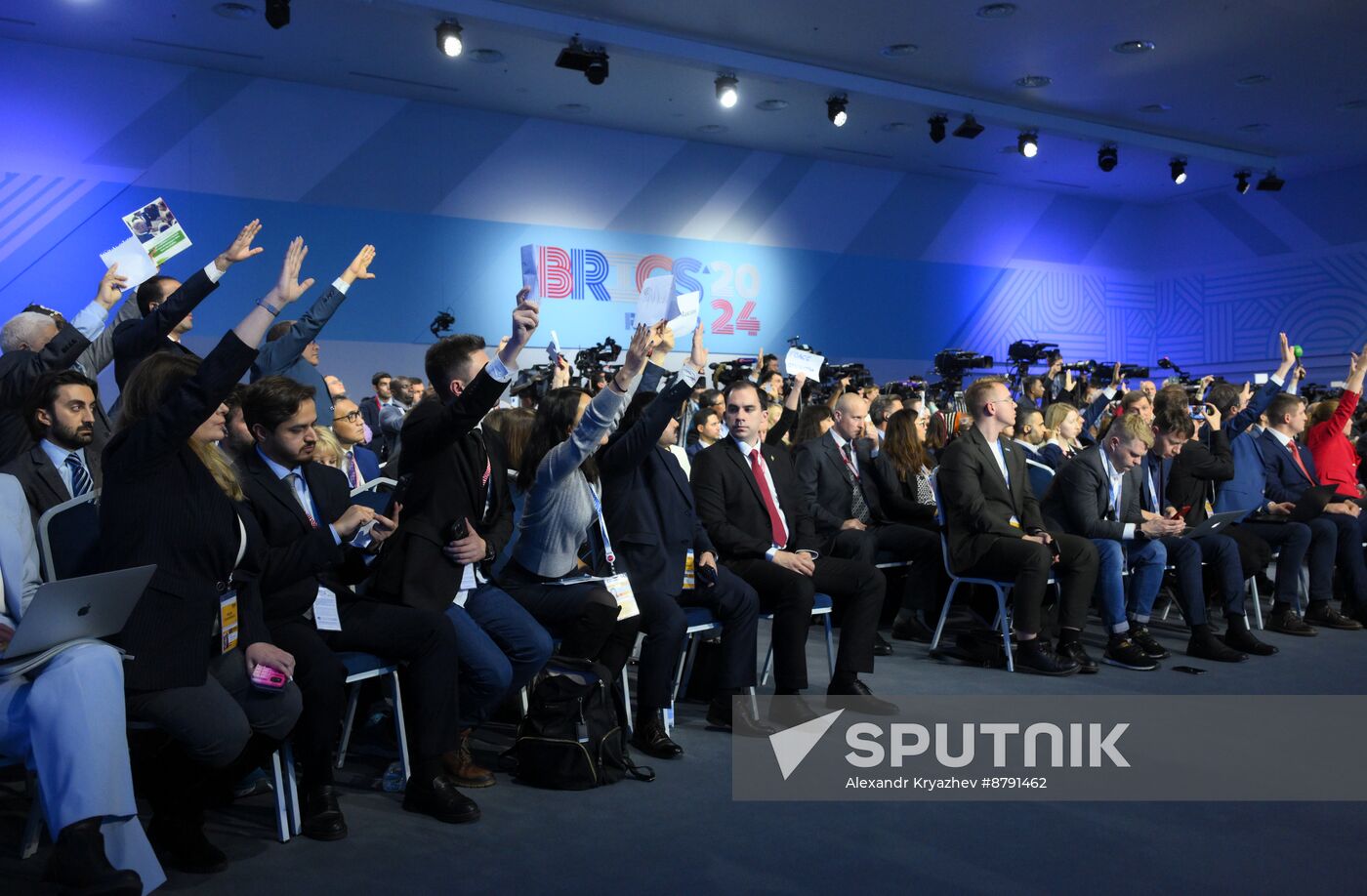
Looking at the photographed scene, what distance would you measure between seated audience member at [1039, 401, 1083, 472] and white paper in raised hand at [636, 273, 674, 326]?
362cm

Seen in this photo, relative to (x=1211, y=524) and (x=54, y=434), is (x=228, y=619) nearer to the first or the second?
(x=54, y=434)

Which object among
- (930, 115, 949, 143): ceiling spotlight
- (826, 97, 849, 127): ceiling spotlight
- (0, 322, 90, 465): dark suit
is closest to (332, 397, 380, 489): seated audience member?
(0, 322, 90, 465): dark suit

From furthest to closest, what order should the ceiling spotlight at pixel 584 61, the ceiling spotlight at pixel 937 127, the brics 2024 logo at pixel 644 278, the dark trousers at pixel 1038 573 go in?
the brics 2024 logo at pixel 644 278, the ceiling spotlight at pixel 937 127, the ceiling spotlight at pixel 584 61, the dark trousers at pixel 1038 573

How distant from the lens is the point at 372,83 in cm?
1030

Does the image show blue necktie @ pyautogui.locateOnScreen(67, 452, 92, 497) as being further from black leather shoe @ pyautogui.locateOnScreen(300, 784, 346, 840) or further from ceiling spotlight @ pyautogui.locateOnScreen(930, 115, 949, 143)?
ceiling spotlight @ pyautogui.locateOnScreen(930, 115, 949, 143)

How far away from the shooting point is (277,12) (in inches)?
301

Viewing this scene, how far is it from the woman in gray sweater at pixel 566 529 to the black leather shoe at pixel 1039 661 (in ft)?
7.28

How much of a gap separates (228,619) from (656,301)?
1.74 meters

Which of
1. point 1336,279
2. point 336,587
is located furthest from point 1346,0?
point 336,587

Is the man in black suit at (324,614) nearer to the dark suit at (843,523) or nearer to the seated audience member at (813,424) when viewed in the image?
the dark suit at (843,523)

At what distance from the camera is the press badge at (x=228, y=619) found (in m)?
2.84

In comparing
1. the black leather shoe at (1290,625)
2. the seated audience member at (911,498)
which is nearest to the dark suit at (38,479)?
the seated audience member at (911,498)

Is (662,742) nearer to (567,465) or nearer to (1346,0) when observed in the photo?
(567,465)

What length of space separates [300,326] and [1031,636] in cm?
353
